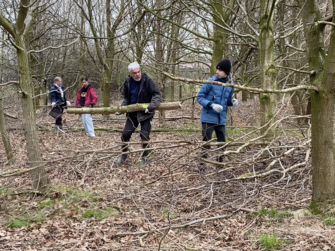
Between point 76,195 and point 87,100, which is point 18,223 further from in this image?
point 87,100

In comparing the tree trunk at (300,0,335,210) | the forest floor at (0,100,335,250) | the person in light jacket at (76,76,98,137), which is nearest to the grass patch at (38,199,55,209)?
the forest floor at (0,100,335,250)

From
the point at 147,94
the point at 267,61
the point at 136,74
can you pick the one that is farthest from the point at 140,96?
the point at 267,61

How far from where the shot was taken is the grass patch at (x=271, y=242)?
2976 millimetres

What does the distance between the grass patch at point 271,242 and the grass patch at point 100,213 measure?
1.82 m

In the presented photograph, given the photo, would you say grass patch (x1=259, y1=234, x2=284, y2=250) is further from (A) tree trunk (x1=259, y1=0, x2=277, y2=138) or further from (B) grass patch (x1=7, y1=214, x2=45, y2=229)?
(B) grass patch (x1=7, y1=214, x2=45, y2=229)

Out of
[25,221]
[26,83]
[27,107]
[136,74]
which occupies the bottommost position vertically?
[25,221]

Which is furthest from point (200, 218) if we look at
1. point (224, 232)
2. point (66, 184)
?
point (66, 184)

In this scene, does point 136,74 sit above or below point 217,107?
above

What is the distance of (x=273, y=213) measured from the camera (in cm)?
367

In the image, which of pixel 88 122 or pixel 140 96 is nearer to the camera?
pixel 140 96

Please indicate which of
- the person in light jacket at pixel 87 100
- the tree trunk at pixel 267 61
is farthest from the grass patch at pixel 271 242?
the person in light jacket at pixel 87 100

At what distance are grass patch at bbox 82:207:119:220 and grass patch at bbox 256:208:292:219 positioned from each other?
70.2 inches

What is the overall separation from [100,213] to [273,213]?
6.94ft

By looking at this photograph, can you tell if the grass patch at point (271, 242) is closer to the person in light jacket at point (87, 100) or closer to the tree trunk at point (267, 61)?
the tree trunk at point (267, 61)
